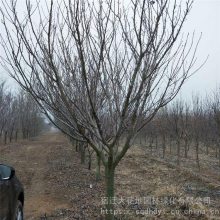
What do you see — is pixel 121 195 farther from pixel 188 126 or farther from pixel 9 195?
pixel 188 126

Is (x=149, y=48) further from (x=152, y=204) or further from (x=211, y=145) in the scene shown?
(x=211, y=145)

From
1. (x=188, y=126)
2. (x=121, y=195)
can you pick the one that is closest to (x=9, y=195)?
(x=121, y=195)

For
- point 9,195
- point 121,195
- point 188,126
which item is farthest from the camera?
point 188,126

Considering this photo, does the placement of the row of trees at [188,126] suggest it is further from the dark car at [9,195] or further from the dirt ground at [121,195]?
the dark car at [9,195]

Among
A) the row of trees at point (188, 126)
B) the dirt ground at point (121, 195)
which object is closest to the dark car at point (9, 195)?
the dirt ground at point (121, 195)

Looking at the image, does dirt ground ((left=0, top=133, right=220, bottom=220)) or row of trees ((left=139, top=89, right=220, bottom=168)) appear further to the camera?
row of trees ((left=139, top=89, right=220, bottom=168))

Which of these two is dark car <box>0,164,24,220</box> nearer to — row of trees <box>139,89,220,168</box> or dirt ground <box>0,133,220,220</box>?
dirt ground <box>0,133,220,220</box>

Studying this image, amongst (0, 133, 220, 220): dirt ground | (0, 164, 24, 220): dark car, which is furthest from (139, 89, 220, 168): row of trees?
(0, 164, 24, 220): dark car

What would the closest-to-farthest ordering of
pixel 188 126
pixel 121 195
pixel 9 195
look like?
pixel 9 195 → pixel 121 195 → pixel 188 126

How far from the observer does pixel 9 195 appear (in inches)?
197

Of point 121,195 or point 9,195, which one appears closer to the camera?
point 9,195

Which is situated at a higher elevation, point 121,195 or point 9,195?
point 9,195

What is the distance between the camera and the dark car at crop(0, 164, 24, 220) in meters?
4.66

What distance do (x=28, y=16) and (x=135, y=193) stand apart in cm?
741
